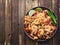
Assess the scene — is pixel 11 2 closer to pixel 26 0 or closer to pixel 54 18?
pixel 26 0

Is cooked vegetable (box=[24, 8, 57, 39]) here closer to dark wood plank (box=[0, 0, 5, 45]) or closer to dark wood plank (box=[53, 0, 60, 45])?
dark wood plank (box=[53, 0, 60, 45])

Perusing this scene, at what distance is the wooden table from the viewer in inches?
151

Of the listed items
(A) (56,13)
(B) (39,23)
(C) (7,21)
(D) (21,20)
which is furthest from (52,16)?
(C) (7,21)

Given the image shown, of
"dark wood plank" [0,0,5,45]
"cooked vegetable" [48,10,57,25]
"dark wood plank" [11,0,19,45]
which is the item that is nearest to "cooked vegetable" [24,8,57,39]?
"cooked vegetable" [48,10,57,25]

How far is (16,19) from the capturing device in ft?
12.6

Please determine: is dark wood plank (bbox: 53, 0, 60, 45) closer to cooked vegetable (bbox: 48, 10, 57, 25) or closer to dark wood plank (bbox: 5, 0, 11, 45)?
cooked vegetable (bbox: 48, 10, 57, 25)

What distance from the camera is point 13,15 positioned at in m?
3.86

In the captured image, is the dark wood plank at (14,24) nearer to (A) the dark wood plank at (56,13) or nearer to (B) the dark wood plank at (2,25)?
(B) the dark wood plank at (2,25)

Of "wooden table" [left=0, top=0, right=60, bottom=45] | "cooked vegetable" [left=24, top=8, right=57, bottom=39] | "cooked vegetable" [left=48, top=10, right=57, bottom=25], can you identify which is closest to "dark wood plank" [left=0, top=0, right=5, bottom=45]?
"wooden table" [left=0, top=0, right=60, bottom=45]

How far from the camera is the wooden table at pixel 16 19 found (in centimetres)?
383

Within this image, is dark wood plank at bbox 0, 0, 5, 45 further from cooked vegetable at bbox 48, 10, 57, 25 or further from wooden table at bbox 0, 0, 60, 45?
cooked vegetable at bbox 48, 10, 57, 25

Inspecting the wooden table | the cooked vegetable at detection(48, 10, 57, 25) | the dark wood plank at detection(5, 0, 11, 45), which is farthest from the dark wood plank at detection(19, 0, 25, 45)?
the cooked vegetable at detection(48, 10, 57, 25)

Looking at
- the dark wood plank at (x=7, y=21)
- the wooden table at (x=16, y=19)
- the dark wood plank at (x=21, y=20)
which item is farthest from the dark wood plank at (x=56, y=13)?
the dark wood plank at (x=7, y=21)

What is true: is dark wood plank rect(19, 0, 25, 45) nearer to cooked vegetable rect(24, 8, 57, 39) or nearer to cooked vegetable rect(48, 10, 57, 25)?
cooked vegetable rect(24, 8, 57, 39)
